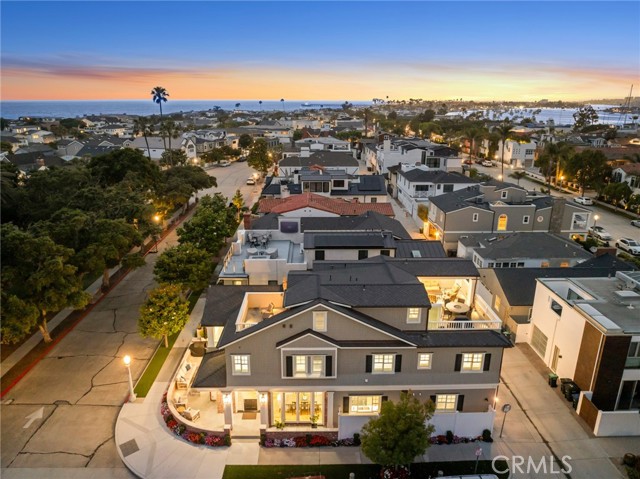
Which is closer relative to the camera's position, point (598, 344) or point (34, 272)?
point (598, 344)

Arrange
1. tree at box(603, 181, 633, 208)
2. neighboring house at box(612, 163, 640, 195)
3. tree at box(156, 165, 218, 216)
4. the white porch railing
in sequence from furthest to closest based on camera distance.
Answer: neighboring house at box(612, 163, 640, 195), tree at box(603, 181, 633, 208), tree at box(156, 165, 218, 216), the white porch railing

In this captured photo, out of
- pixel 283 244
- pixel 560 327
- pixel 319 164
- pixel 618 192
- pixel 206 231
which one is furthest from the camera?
pixel 319 164

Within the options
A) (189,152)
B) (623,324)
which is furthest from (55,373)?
(189,152)

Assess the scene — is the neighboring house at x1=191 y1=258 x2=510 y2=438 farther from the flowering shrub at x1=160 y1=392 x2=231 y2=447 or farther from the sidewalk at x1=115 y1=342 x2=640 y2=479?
the sidewalk at x1=115 y1=342 x2=640 y2=479

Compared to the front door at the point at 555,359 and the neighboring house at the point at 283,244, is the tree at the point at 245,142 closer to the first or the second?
the neighboring house at the point at 283,244

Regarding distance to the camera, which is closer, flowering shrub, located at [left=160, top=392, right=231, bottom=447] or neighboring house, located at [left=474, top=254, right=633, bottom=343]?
flowering shrub, located at [left=160, top=392, right=231, bottom=447]

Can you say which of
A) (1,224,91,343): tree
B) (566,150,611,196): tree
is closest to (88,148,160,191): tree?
(1,224,91,343): tree

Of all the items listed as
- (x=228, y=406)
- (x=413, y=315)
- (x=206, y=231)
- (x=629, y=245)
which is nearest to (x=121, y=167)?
(x=206, y=231)

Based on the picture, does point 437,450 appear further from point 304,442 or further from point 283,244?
point 283,244
